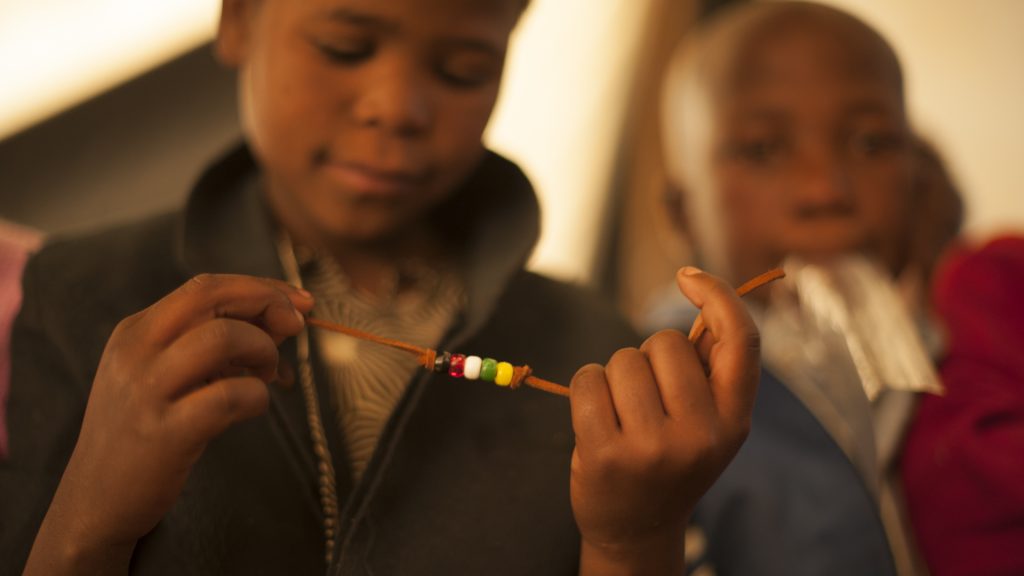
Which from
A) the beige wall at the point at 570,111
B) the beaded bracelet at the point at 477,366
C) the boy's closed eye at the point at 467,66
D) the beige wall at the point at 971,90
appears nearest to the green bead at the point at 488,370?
the beaded bracelet at the point at 477,366

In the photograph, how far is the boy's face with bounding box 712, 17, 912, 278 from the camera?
0.80 metres

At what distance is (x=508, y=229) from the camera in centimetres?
65

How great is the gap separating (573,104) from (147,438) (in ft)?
2.20

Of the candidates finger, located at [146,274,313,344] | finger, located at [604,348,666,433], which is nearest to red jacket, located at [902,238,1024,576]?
finger, located at [604,348,666,433]

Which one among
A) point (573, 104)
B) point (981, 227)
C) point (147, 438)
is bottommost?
point (981, 227)

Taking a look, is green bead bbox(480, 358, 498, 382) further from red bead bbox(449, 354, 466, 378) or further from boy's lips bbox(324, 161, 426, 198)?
boy's lips bbox(324, 161, 426, 198)

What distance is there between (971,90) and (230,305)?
0.97 m

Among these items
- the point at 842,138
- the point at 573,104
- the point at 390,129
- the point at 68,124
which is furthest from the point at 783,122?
the point at 68,124

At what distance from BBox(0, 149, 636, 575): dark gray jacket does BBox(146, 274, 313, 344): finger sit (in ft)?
0.24

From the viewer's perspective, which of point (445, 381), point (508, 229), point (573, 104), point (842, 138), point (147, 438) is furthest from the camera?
point (573, 104)

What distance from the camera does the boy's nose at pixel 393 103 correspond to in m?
0.56

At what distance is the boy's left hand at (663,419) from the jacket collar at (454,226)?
14 cm

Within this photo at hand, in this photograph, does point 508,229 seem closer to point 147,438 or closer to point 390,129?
point 390,129

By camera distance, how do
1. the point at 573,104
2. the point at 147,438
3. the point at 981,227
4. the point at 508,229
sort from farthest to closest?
1. the point at 981,227
2. the point at 573,104
3. the point at 508,229
4. the point at 147,438
